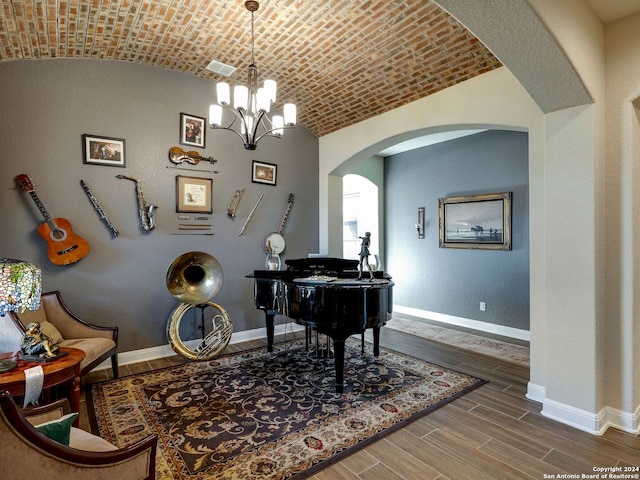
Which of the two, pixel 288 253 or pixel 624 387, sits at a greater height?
pixel 288 253

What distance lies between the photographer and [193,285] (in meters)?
3.67

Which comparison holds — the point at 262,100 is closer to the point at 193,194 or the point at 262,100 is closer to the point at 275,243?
the point at 193,194

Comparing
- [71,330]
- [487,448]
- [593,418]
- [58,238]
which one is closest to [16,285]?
[71,330]

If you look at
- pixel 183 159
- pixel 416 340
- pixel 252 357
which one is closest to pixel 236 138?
pixel 183 159

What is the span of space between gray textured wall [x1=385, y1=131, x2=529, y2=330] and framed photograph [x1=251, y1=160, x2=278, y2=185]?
107 inches

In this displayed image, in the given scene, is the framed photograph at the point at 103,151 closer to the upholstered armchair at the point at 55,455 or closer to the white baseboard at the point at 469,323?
the upholstered armchair at the point at 55,455

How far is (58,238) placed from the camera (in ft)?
10.8

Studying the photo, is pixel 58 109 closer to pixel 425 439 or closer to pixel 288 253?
pixel 288 253

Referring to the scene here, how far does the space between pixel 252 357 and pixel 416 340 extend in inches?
85.6

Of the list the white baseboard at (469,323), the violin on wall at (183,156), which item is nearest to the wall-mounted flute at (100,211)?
the violin on wall at (183,156)

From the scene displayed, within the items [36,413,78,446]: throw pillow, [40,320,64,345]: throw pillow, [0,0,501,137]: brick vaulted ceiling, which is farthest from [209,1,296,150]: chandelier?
[40,320,64,345]: throw pillow

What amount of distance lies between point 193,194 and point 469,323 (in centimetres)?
451

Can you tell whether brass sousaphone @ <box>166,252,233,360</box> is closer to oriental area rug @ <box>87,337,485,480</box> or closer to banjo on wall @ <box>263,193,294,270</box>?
oriental area rug @ <box>87,337,485,480</box>

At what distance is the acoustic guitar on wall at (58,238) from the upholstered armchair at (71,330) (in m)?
0.36
